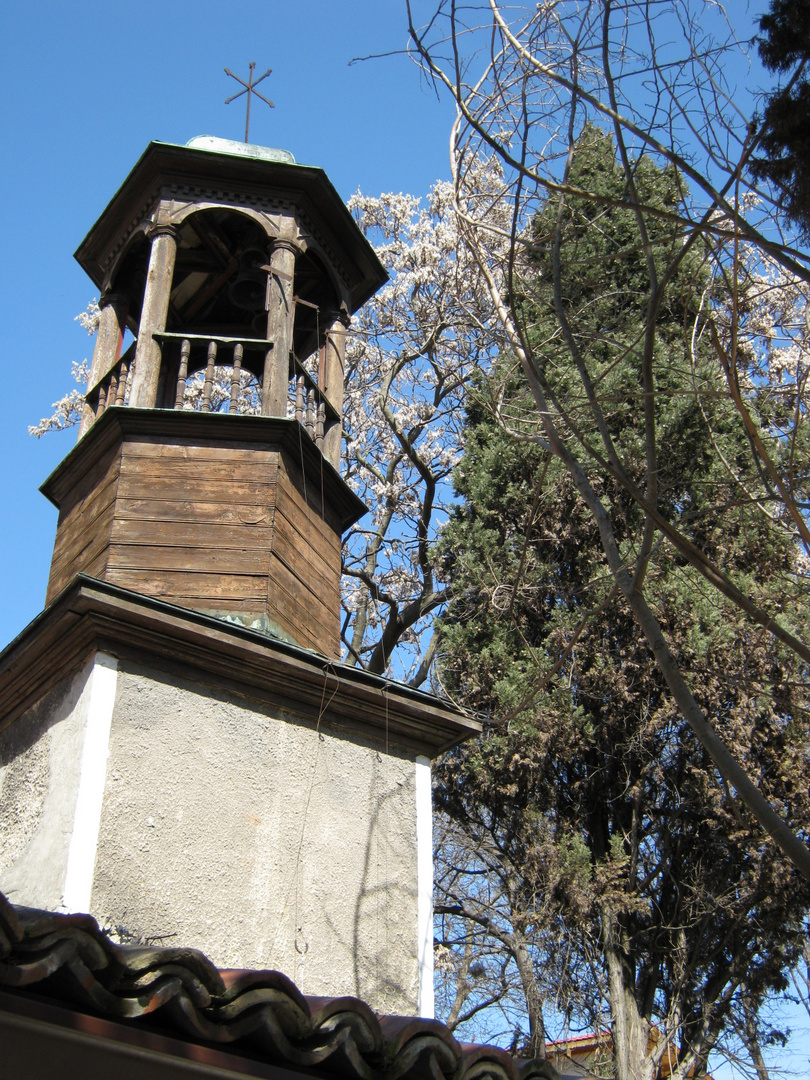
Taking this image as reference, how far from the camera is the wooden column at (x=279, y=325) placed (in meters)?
7.06

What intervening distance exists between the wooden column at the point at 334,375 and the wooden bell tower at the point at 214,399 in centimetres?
1

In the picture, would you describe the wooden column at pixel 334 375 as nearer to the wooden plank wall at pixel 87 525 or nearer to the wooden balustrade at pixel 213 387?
the wooden balustrade at pixel 213 387

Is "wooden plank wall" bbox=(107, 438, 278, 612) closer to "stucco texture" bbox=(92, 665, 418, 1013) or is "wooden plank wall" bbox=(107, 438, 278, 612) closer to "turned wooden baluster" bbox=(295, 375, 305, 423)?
"turned wooden baluster" bbox=(295, 375, 305, 423)

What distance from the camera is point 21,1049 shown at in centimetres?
287

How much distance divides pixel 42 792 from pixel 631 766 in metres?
6.64

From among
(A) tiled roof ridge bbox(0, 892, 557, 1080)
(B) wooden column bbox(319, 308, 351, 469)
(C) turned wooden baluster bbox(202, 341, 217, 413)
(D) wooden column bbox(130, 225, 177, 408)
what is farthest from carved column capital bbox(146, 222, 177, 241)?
(A) tiled roof ridge bbox(0, 892, 557, 1080)

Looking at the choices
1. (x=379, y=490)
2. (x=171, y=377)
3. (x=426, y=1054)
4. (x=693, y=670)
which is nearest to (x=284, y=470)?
(x=171, y=377)

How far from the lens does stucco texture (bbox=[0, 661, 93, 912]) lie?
4.84 meters

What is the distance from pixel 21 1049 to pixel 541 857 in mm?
7661

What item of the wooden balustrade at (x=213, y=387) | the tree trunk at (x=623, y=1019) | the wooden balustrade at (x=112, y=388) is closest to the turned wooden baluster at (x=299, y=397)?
the wooden balustrade at (x=213, y=387)

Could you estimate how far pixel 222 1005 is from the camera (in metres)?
3.17

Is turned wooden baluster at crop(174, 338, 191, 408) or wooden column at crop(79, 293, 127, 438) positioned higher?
wooden column at crop(79, 293, 127, 438)

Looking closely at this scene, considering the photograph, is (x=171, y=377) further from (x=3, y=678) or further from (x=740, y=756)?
(x=740, y=756)

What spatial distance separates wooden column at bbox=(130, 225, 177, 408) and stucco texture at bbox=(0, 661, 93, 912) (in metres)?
2.26
